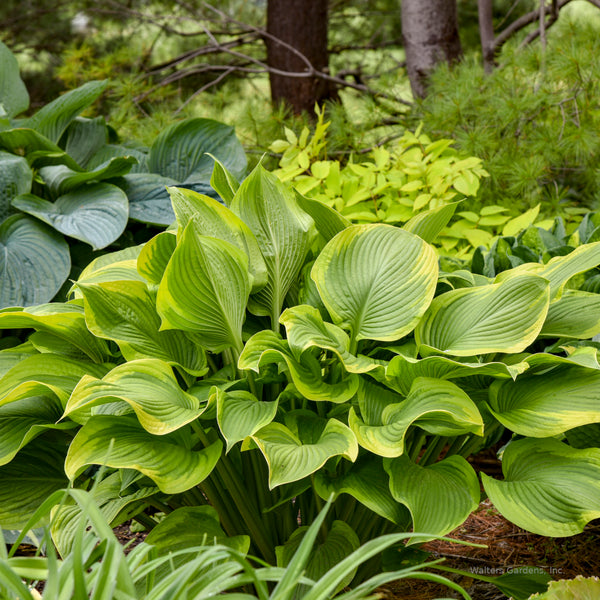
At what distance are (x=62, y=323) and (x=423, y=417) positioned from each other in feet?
2.45

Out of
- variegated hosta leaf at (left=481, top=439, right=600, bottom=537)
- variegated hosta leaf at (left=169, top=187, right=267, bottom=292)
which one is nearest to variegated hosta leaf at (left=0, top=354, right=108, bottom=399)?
variegated hosta leaf at (left=169, top=187, right=267, bottom=292)

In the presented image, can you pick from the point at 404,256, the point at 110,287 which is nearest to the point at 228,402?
the point at 110,287

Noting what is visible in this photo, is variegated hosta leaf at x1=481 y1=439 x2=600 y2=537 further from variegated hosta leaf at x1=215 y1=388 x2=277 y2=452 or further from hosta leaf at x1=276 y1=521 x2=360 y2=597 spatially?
variegated hosta leaf at x1=215 y1=388 x2=277 y2=452

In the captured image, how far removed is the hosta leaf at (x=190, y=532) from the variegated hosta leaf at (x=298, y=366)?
0.32 m

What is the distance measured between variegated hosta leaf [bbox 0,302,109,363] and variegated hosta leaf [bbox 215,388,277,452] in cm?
38

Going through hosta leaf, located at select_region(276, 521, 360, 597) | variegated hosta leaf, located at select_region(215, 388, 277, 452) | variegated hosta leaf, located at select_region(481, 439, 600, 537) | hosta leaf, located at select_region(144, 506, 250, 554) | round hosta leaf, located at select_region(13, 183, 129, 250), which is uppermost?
round hosta leaf, located at select_region(13, 183, 129, 250)

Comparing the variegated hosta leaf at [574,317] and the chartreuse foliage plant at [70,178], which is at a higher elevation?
the chartreuse foliage plant at [70,178]

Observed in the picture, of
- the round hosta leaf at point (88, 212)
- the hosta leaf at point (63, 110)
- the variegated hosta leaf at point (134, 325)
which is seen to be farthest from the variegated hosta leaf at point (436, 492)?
the hosta leaf at point (63, 110)

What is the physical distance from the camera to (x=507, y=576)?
1.34 m

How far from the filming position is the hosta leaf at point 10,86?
103 inches

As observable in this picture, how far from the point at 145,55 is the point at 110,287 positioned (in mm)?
4178

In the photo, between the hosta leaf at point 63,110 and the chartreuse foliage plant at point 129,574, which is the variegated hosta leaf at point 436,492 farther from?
the hosta leaf at point 63,110

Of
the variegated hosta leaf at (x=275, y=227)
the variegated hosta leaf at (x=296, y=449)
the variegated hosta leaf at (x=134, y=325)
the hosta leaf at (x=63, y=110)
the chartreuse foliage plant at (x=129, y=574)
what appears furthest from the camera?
the hosta leaf at (x=63, y=110)

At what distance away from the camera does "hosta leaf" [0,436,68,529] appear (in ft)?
4.41
